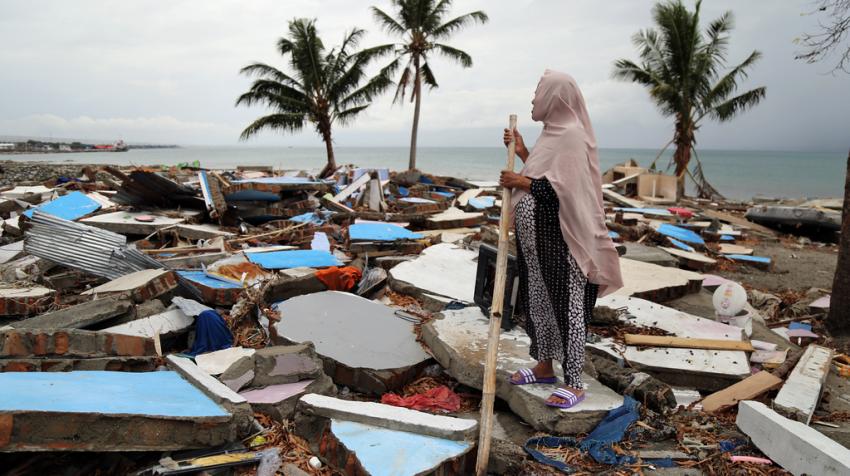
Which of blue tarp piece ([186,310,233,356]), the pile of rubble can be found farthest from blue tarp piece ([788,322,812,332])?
blue tarp piece ([186,310,233,356])

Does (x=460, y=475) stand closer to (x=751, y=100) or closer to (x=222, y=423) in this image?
(x=222, y=423)

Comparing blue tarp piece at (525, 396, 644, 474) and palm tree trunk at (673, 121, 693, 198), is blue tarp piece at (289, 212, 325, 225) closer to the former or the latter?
blue tarp piece at (525, 396, 644, 474)

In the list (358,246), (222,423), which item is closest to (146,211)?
(358,246)

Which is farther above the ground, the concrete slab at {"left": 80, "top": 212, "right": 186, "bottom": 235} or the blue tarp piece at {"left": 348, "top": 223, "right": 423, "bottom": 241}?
the blue tarp piece at {"left": 348, "top": 223, "right": 423, "bottom": 241}

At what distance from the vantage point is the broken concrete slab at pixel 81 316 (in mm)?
3330

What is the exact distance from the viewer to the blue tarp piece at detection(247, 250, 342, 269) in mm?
5352

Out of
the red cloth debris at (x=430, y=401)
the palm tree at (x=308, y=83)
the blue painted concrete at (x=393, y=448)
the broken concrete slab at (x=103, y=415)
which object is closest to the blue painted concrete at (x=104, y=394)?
the broken concrete slab at (x=103, y=415)

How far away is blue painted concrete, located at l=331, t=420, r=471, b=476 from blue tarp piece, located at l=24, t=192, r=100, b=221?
6898mm

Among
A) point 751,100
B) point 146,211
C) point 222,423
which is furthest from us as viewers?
point 751,100

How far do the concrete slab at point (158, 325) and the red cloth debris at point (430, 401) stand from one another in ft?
5.40

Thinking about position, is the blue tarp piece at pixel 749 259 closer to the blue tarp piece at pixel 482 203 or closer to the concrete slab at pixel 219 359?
the blue tarp piece at pixel 482 203

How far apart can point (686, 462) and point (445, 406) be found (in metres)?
1.26

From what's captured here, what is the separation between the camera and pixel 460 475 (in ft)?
7.48

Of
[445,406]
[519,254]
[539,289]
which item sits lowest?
[445,406]
